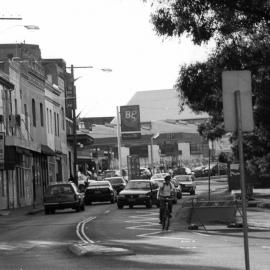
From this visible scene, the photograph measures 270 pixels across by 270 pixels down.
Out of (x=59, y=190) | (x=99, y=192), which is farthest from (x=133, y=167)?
(x=59, y=190)

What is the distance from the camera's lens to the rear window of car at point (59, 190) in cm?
3769

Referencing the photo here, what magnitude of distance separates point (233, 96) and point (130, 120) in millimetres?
61318

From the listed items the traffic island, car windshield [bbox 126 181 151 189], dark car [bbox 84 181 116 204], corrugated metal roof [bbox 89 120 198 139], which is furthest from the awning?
corrugated metal roof [bbox 89 120 198 139]

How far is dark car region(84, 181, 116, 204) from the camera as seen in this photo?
45.2 metres

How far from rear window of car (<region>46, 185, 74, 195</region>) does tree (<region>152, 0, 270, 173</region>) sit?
12.8 m

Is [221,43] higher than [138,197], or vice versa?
[221,43]

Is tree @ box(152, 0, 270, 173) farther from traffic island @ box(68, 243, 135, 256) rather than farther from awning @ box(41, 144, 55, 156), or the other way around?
awning @ box(41, 144, 55, 156)

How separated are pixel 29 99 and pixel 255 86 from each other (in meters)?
30.7

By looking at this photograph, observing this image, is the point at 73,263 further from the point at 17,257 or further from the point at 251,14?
the point at 251,14

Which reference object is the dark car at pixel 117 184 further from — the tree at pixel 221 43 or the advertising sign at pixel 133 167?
the tree at pixel 221 43

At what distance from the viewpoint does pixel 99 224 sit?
26562 mm

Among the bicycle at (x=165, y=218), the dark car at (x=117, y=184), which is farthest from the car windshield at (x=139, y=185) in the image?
the bicycle at (x=165, y=218)

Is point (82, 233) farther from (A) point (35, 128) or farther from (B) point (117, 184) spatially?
(A) point (35, 128)

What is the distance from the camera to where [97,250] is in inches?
627
